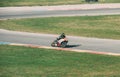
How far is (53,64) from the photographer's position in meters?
24.8

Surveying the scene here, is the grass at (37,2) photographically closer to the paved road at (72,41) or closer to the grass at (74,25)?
the grass at (74,25)

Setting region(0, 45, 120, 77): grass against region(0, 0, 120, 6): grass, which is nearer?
region(0, 45, 120, 77): grass

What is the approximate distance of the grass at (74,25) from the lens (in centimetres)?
3884

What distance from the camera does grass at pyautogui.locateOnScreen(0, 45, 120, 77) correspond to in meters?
22.5

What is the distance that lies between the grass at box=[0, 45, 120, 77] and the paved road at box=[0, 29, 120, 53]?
335cm

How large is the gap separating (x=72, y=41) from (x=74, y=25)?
8.09m

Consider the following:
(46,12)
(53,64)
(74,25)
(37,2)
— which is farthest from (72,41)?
(37,2)

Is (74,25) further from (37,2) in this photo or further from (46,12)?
(37,2)

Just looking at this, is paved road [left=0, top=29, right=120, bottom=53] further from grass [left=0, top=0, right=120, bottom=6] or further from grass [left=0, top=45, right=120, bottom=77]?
grass [left=0, top=0, right=120, bottom=6]

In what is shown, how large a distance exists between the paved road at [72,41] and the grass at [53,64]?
11.0 feet

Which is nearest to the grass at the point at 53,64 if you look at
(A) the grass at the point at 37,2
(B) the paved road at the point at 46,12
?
(B) the paved road at the point at 46,12

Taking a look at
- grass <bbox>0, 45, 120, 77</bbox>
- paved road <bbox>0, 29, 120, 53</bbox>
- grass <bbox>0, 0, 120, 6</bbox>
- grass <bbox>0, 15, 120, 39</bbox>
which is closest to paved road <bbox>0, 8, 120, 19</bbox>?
grass <bbox>0, 15, 120, 39</bbox>

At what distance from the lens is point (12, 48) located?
3072cm

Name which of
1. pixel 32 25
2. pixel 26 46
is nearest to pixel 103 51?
pixel 26 46
